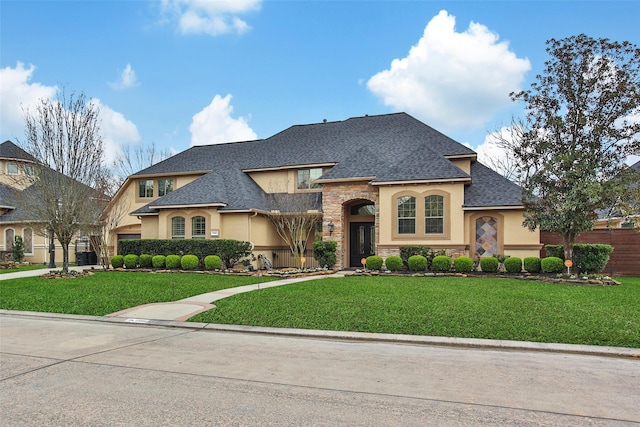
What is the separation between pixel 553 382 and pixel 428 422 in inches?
93.0

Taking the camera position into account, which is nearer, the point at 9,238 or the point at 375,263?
the point at 375,263

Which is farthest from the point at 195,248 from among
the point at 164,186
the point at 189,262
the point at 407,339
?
the point at 407,339

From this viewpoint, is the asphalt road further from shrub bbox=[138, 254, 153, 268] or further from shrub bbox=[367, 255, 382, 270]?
shrub bbox=[138, 254, 153, 268]

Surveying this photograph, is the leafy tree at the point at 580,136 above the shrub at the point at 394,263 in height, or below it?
above

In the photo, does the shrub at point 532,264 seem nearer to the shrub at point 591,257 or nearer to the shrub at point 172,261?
the shrub at point 591,257

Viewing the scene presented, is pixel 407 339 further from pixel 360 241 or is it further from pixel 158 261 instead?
pixel 158 261

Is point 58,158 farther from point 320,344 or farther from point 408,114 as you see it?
point 408,114

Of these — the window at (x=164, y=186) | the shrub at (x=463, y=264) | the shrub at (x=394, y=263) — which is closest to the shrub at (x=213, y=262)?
the shrub at (x=394, y=263)

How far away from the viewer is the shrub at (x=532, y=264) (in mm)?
17266

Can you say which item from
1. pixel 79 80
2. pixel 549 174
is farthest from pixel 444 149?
pixel 79 80

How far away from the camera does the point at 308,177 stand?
2472cm

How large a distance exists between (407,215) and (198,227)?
10456 millimetres

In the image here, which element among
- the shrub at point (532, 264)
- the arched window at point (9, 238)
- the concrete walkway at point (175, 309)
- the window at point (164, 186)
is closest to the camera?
the concrete walkway at point (175, 309)

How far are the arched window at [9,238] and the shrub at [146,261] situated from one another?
14815 millimetres
